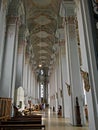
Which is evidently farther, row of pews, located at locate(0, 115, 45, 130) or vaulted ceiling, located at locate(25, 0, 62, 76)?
vaulted ceiling, located at locate(25, 0, 62, 76)

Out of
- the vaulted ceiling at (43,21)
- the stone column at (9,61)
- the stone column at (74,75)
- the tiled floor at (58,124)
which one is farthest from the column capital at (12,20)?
the tiled floor at (58,124)

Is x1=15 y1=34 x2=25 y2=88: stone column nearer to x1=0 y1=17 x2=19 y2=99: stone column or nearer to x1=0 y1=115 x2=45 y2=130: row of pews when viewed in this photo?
x1=0 y1=17 x2=19 y2=99: stone column

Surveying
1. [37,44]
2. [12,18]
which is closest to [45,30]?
[37,44]

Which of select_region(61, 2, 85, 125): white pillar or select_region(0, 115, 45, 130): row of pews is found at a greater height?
select_region(61, 2, 85, 125): white pillar

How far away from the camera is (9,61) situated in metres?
8.71

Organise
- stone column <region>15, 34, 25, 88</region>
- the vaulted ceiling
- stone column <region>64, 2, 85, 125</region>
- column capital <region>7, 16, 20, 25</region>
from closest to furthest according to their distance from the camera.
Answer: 1. stone column <region>64, 2, 85, 125</region>
2. column capital <region>7, 16, 20, 25</region>
3. stone column <region>15, 34, 25, 88</region>
4. the vaulted ceiling

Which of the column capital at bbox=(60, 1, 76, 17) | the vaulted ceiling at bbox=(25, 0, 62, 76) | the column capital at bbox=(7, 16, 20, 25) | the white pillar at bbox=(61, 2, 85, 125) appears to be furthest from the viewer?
the vaulted ceiling at bbox=(25, 0, 62, 76)

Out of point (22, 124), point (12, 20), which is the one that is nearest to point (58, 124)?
point (22, 124)

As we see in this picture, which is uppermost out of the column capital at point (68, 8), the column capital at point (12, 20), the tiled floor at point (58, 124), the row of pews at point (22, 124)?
the column capital at point (68, 8)

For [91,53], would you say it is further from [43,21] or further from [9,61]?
[43,21]

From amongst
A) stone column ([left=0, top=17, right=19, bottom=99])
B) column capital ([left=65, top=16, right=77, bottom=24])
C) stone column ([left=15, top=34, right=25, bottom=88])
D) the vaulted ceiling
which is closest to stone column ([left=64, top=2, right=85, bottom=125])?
column capital ([left=65, top=16, right=77, bottom=24])

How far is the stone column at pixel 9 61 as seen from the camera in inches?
326

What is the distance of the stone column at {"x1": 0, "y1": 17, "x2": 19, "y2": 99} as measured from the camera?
8273 millimetres

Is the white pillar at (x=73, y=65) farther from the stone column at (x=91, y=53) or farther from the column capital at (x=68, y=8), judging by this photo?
the stone column at (x=91, y=53)
